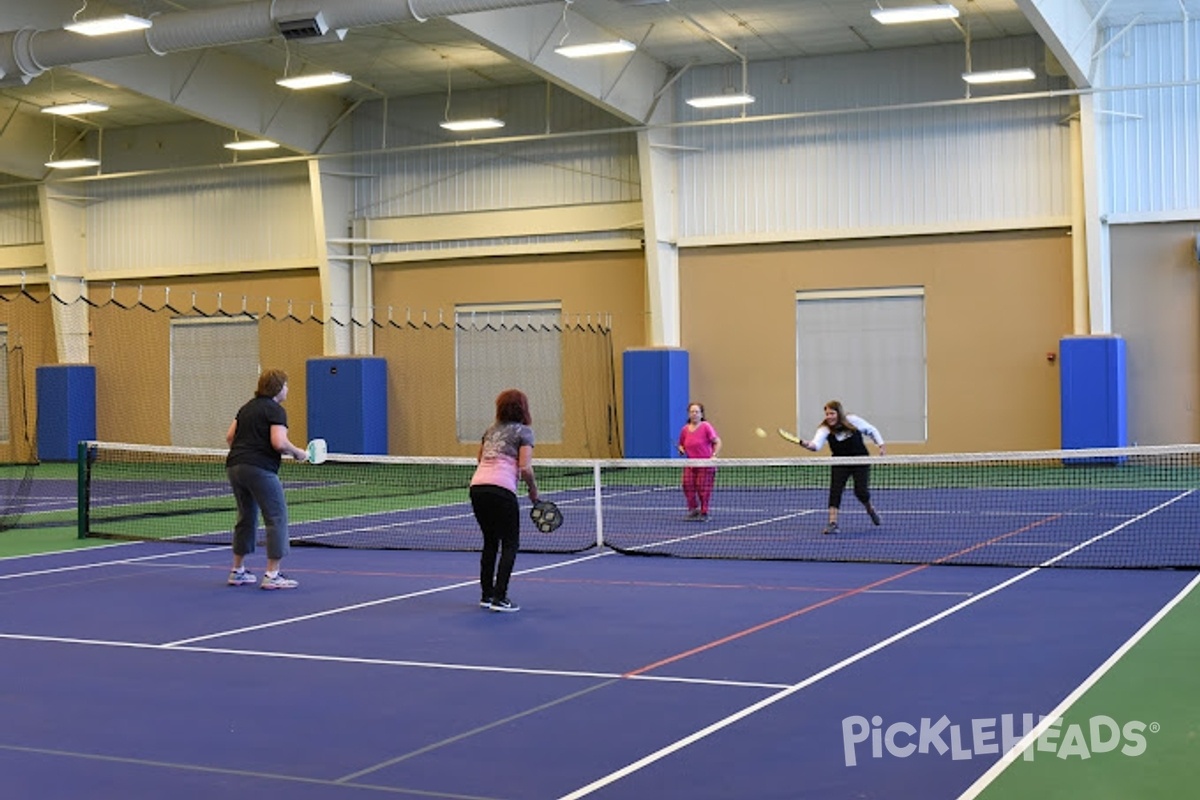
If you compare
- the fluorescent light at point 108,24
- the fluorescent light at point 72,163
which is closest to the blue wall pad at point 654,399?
the fluorescent light at point 108,24

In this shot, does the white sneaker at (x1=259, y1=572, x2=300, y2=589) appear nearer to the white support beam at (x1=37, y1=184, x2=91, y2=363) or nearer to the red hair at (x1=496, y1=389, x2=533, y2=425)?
the red hair at (x1=496, y1=389, x2=533, y2=425)

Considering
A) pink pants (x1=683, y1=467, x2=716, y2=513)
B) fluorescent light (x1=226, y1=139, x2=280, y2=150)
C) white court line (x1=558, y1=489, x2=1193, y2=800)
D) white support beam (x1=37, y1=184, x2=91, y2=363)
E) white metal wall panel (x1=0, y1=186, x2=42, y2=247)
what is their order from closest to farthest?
white court line (x1=558, y1=489, x2=1193, y2=800) → pink pants (x1=683, y1=467, x2=716, y2=513) → fluorescent light (x1=226, y1=139, x2=280, y2=150) → white support beam (x1=37, y1=184, x2=91, y2=363) → white metal wall panel (x1=0, y1=186, x2=42, y2=247)

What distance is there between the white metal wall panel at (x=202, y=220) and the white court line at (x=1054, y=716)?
26770mm

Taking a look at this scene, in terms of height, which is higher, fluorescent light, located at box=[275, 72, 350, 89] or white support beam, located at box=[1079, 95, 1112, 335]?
fluorescent light, located at box=[275, 72, 350, 89]

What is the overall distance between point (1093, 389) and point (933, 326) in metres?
3.41

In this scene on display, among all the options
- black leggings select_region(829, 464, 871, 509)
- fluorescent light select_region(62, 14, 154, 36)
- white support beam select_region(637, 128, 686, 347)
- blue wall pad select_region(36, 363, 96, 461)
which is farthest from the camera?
blue wall pad select_region(36, 363, 96, 461)

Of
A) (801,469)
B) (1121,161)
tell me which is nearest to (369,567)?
(801,469)

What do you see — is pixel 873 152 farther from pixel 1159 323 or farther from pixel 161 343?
pixel 161 343

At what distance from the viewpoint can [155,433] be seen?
34594mm

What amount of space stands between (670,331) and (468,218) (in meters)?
5.36

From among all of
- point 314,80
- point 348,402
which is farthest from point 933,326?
point 314,80

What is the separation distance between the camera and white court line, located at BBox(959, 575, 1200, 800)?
20.5 feet

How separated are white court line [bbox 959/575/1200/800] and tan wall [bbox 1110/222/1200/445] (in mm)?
18361

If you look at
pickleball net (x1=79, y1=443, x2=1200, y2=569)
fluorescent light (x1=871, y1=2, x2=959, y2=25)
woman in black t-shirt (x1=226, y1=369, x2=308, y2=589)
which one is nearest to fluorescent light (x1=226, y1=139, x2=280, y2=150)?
pickleball net (x1=79, y1=443, x2=1200, y2=569)
